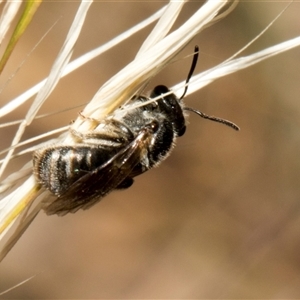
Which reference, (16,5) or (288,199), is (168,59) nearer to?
(16,5)

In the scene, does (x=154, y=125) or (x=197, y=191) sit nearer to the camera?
(x=154, y=125)

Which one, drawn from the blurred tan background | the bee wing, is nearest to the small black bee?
the bee wing

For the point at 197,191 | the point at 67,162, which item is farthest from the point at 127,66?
the point at 197,191

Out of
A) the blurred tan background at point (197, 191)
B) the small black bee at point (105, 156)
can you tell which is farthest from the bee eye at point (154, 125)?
the blurred tan background at point (197, 191)

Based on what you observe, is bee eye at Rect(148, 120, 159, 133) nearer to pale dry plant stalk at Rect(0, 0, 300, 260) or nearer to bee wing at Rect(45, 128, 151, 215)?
bee wing at Rect(45, 128, 151, 215)

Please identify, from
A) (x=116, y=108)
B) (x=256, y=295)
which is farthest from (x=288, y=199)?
(x=116, y=108)

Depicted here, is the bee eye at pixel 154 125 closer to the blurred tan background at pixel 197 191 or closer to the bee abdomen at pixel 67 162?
the bee abdomen at pixel 67 162

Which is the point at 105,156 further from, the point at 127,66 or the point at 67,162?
the point at 127,66
